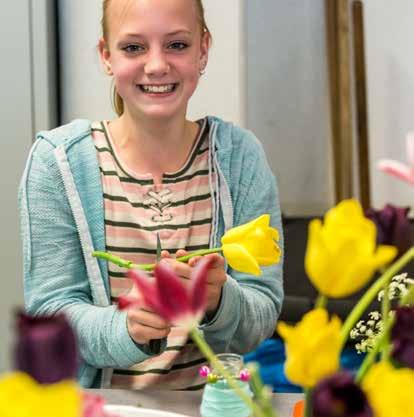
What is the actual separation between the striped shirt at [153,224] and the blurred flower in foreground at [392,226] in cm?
75

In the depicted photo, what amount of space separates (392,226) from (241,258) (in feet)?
0.39

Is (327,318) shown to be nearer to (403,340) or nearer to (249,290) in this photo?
(403,340)

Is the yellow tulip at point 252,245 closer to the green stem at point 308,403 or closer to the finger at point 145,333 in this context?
the green stem at point 308,403

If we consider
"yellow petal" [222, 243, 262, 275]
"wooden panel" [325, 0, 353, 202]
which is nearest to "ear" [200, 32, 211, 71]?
"yellow petal" [222, 243, 262, 275]

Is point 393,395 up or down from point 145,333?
up

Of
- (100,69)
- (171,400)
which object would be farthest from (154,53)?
(100,69)

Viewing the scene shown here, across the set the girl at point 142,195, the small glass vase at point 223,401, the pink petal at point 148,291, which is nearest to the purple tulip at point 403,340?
the pink petal at point 148,291

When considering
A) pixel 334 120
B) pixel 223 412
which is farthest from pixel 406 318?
pixel 334 120

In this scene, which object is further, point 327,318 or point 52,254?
point 52,254

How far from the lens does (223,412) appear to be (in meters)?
0.75

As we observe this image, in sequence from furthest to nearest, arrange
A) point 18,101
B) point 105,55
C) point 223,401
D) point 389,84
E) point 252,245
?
Result: point 389,84 < point 18,101 < point 105,55 < point 223,401 < point 252,245

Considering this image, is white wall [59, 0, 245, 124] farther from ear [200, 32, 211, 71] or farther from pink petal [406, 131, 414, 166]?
pink petal [406, 131, 414, 166]

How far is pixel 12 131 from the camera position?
7.07 ft

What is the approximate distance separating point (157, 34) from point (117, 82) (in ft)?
0.33
